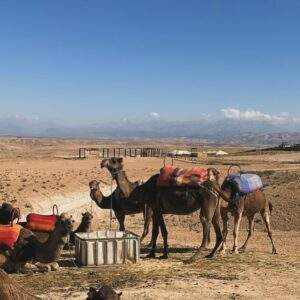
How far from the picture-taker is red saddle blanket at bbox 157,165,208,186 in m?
15.3

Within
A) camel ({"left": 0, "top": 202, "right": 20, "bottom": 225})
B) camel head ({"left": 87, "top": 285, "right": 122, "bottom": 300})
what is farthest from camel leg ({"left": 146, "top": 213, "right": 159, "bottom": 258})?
camel head ({"left": 87, "top": 285, "right": 122, "bottom": 300})

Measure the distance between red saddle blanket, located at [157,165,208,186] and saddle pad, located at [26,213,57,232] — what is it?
2.93m

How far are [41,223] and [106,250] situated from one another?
1.82m

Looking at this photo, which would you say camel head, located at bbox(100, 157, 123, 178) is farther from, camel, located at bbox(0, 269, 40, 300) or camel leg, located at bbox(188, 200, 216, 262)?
camel, located at bbox(0, 269, 40, 300)

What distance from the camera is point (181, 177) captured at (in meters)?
15.4

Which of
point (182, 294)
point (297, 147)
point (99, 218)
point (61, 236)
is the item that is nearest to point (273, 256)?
point (182, 294)

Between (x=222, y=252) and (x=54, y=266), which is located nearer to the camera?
(x=54, y=266)

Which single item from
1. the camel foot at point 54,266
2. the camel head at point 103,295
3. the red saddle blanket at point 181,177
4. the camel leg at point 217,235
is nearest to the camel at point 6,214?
the camel foot at point 54,266

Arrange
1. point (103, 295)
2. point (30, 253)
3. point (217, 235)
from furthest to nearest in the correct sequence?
1. point (217, 235)
2. point (30, 253)
3. point (103, 295)

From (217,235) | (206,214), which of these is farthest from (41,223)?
(217,235)

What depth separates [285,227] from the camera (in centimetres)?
2400

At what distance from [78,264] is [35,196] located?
15.5m

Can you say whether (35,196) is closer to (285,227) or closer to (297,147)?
(285,227)

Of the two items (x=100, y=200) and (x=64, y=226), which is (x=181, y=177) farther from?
(x=64, y=226)
